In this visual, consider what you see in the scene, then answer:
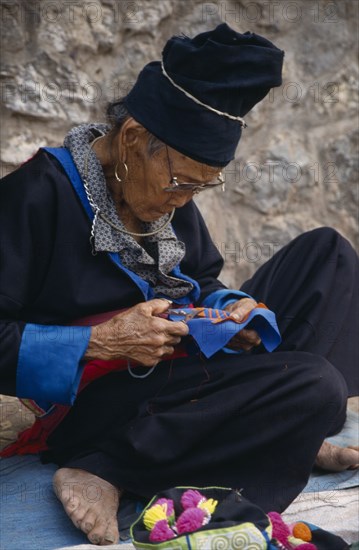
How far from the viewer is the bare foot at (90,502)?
223cm

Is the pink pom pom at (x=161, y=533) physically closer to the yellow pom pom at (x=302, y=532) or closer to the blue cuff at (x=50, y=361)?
the yellow pom pom at (x=302, y=532)

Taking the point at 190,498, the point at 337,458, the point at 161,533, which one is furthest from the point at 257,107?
the point at 161,533

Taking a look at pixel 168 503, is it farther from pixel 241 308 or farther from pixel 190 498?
pixel 241 308

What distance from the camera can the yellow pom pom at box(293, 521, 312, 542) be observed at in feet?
6.26

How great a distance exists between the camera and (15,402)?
10.8 feet

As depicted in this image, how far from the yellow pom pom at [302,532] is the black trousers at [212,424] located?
0.43 metres

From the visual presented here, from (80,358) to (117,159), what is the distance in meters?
0.60

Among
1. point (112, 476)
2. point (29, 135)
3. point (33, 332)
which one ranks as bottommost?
point (112, 476)

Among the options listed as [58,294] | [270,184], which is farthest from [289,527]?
[270,184]

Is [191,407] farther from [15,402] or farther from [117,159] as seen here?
[15,402]

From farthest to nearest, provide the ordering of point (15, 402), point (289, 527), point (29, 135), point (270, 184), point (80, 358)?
1. point (270, 184)
2. point (29, 135)
3. point (15, 402)
4. point (80, 358)
5. point (289, 527)

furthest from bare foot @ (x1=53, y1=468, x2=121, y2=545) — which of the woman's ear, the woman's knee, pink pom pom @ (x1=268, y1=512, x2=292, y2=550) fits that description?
the woman's ear

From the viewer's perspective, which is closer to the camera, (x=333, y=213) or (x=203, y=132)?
(x=203, y=132)

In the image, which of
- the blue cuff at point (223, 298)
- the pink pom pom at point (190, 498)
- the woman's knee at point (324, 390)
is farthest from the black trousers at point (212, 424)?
the pink pom pom at point (190, 498)
